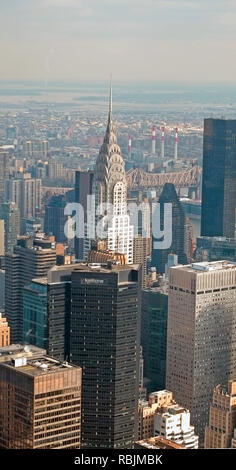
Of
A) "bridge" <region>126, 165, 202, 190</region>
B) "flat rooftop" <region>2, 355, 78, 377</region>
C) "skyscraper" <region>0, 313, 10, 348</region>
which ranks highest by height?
"bridge" <region>126, 165, 202, 190</region>

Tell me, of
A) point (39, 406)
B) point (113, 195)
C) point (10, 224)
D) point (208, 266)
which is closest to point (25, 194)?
point (10, 224)

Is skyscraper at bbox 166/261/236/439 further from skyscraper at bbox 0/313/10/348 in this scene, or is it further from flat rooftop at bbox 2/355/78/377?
flat rooftop at bbox 2/355/78/377

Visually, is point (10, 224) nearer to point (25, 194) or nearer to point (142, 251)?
point (25, 194)

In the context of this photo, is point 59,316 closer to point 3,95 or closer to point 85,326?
point 85,326

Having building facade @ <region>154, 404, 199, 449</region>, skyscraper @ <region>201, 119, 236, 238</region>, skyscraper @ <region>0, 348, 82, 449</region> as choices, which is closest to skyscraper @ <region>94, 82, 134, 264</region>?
skyscraper @ <region>201, 119, 236, 238</region>

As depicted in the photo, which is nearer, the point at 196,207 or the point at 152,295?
the point at 152,295
